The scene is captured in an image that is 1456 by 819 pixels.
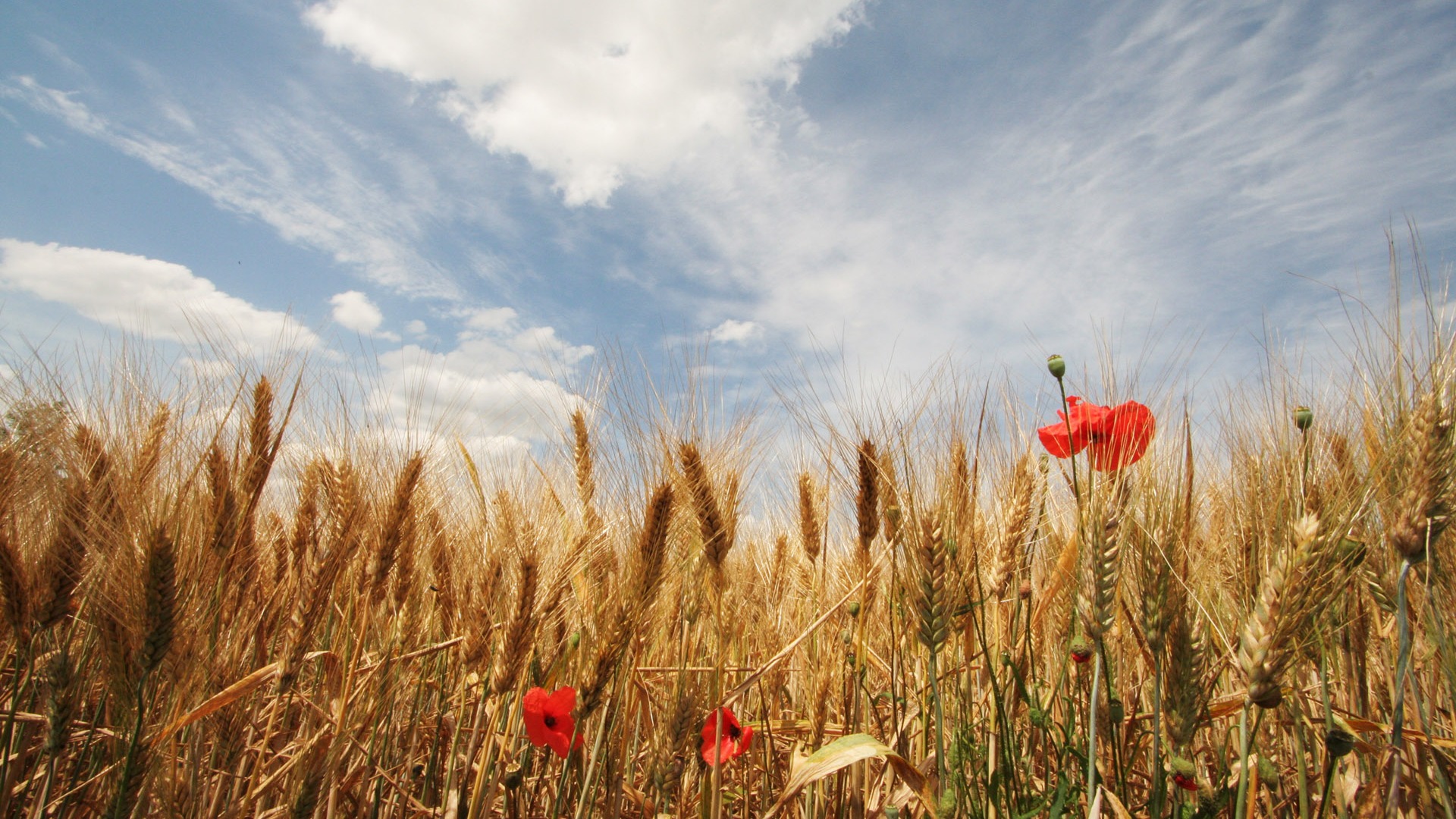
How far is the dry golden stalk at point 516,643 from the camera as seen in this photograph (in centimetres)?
165

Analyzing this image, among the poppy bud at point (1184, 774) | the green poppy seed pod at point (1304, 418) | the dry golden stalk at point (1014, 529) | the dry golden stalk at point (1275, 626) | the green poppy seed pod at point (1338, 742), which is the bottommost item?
the poppy bud at point (1184, 774)

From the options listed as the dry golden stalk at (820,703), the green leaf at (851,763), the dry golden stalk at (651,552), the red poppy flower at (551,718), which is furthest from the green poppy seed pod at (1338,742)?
the red poppy flower at (551,718)

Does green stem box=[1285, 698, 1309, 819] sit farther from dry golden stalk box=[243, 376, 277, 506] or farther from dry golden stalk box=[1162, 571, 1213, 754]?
dry golden stalk box=[243, 376, 277, 506]

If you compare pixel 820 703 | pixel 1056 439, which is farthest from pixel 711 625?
pixel 1056 439

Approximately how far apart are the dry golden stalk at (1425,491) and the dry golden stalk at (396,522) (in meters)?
2.45

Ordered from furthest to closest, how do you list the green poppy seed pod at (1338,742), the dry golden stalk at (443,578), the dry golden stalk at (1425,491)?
the dry golden stalk at (443,578)
the dry golden stalk at (1425,491)
the green poppy seed pod at (1338,742)

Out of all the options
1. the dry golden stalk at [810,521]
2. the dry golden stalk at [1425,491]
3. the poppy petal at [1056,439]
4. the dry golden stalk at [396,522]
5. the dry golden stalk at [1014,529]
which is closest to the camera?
the dry golden stalk at [1425,491]

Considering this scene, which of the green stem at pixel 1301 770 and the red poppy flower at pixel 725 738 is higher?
the green stem at pixel 1301 770

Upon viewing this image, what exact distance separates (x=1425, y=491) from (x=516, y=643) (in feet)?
6.47

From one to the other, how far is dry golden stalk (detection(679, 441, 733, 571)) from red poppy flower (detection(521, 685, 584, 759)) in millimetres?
514

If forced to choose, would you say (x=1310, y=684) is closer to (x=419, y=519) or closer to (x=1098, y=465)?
(x=1098, y=465)

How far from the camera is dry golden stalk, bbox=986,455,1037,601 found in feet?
6.04

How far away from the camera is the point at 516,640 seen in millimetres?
1655

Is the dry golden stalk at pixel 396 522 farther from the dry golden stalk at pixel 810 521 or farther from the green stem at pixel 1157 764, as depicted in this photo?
the green stem at pixel 1157 764
